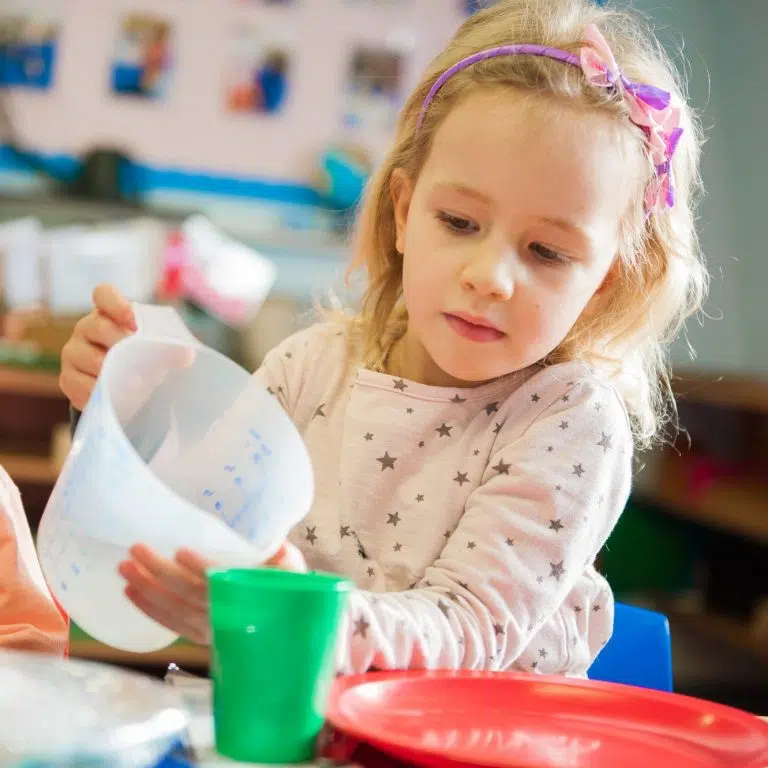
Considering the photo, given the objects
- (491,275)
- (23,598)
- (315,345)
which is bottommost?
(23,598)

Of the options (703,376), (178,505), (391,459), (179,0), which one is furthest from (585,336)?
(179,0)

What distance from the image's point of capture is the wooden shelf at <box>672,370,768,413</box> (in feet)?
9.68

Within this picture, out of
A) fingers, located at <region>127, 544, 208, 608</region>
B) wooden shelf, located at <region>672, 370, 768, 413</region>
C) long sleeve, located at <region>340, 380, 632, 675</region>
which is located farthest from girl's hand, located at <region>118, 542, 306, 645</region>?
wooden shelf, located at <region>672, 370, 768, 413</region>

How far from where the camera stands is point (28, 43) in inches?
125

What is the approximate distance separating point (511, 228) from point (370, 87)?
261cm

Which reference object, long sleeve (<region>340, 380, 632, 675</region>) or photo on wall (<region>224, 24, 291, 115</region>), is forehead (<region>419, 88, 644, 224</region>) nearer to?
long sleeve (<region>340, 380, 632, 675</region>)

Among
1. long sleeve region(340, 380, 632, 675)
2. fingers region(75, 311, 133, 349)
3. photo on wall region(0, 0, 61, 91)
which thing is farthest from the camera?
photo on wall region(0, 0, 61, 91)

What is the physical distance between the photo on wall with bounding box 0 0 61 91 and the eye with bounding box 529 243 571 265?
2.57m

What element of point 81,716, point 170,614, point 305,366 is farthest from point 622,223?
point 81,716

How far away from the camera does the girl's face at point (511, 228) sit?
0.93 metres

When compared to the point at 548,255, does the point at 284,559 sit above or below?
below

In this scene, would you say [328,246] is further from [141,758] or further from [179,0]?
[141,758]

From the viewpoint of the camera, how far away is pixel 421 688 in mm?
712

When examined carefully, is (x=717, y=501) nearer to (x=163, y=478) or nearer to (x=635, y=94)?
(x=635, y=94)
